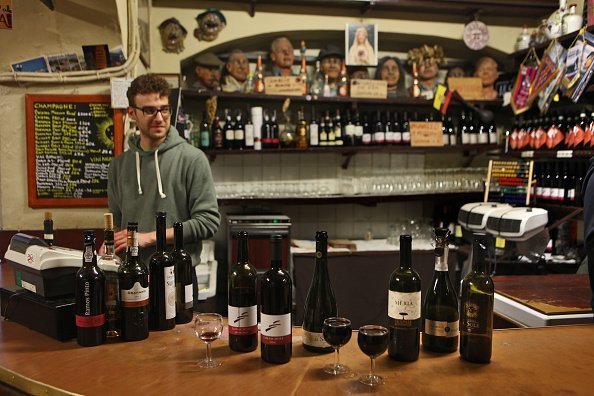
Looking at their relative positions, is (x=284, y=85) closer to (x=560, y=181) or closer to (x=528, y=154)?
(x=528, y=154)

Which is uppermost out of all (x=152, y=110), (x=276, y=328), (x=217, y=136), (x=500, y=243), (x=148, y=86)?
(x=148, y=86)

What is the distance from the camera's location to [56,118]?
3.46m

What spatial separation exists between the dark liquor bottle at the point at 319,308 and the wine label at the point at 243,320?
0.51 ft

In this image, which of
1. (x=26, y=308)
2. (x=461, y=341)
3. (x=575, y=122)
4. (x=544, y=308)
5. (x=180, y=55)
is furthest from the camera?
(x=180, y=55)

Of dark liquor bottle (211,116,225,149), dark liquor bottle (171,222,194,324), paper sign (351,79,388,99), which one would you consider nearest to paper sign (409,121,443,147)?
paper sign (351,79,388,99)

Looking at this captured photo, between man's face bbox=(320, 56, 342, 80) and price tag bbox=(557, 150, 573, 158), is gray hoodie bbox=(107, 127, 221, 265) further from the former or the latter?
price tag bbox=(557, 150, 573, 158)

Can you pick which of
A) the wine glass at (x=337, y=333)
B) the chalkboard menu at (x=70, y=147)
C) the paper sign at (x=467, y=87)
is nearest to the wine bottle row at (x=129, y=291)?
the wine glass at (x=337, y=333)

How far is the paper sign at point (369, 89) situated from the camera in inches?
184

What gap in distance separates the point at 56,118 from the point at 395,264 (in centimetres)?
243

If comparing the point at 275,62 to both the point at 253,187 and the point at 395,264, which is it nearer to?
the point at 253,187

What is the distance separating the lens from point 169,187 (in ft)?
8.55

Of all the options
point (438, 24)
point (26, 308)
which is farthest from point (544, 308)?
point (438, 24)

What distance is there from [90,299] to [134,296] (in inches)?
5.0

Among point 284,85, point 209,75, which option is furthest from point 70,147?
point 284,85
